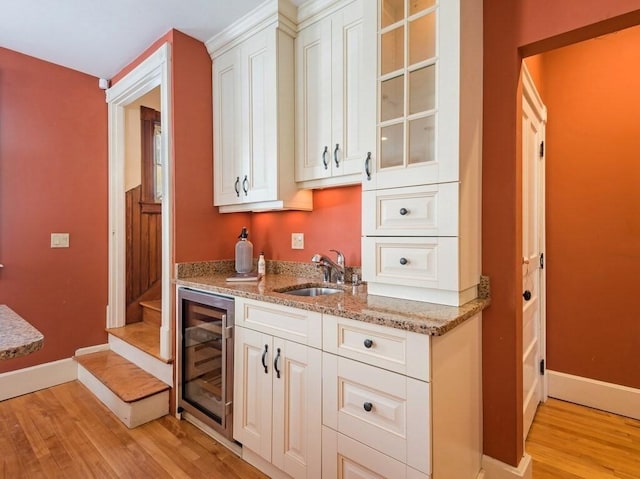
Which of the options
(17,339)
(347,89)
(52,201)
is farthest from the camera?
(52,201)

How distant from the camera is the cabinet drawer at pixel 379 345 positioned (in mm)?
1145

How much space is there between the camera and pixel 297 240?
8.06 feet

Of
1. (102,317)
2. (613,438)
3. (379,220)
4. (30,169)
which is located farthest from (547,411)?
(30,169)

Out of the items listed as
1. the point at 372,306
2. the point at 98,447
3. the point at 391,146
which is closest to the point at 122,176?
the point at 98,447

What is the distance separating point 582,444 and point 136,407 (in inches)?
105

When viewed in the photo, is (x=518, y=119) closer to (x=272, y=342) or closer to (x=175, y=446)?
(x=272, y=342)

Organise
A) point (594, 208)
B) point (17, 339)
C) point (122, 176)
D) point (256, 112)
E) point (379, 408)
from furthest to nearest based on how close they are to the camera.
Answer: point (122, 176)
point (594, 208)
point (256, 112)
point (379, 408)
point (17, 339)

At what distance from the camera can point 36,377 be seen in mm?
2641

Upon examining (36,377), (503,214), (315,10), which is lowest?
(36,377)

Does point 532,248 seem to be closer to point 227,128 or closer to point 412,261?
point 412,261

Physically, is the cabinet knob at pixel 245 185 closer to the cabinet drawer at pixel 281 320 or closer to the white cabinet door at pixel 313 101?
the white cabinet door at pixel 313 101

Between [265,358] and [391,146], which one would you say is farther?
[265,358]

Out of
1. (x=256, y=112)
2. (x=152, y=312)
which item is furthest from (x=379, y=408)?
(x=152, y=312)

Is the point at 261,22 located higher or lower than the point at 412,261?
higher
